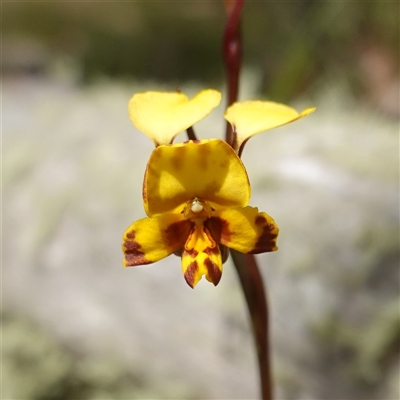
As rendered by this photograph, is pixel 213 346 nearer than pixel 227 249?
No

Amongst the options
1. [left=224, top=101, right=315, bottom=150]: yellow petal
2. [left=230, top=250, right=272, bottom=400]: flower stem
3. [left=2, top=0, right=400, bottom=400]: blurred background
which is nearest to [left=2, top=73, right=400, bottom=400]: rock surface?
[left=2, top=0, right=400, bottom=400]: blurred background

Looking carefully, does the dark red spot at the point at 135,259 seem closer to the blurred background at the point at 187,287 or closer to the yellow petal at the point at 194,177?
the yellow petal at the point at 194,177

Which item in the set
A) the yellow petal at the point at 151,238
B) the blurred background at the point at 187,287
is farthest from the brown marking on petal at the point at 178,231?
the blurred background at the point at 187,287

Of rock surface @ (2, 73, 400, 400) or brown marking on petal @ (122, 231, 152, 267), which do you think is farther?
rock surface @ (2, 73, 400, 400)

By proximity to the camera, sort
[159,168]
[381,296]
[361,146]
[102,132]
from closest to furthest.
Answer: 1. [159,168]
2. [381,296]
3. [361,146]
4. [102,132]

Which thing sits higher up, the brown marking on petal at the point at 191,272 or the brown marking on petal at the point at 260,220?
the brown marking on petal at the point at 260,220

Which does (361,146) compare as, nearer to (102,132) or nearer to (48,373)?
(102,132)

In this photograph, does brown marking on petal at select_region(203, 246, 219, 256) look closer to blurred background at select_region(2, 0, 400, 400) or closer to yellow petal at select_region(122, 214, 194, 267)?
yellow petal at select_region(122, 214, 194, 267)

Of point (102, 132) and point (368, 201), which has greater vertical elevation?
point (102, 132)

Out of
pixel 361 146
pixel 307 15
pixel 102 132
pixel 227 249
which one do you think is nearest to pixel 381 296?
pixel 361 146
